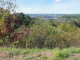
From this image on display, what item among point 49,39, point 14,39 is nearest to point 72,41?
point 49,39

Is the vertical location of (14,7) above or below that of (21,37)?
above

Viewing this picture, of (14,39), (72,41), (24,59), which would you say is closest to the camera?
(24,59)

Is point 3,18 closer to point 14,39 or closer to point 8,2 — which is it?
point 8,2

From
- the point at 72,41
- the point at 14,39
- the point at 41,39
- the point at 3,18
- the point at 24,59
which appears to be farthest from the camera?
the point at 72,41

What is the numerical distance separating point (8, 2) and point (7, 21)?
5.10 feet

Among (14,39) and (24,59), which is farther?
(14,39)

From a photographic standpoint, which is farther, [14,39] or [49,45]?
[49,45]

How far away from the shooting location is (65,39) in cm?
776

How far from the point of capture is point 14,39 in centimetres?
580

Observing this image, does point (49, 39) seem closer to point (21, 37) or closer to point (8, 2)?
point (21, 37)

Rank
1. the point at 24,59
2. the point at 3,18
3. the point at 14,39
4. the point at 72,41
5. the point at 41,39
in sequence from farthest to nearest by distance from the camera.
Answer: the point at 72,41, the point at 41,39, the point at 14,39, the point at 3,18, the point at 24,59

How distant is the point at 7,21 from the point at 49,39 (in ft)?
13.8

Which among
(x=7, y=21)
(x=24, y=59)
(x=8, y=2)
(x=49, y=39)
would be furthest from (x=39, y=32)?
(x=24, y=59)

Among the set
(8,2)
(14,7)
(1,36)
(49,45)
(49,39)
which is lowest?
(49,45)
